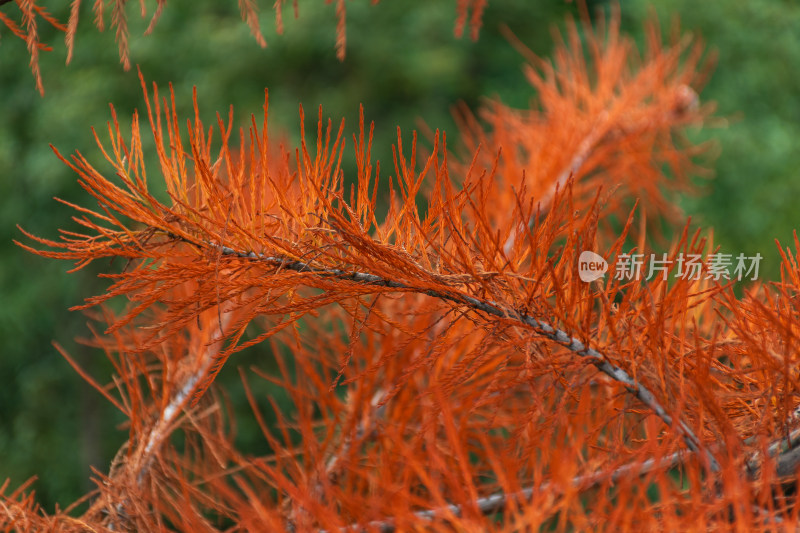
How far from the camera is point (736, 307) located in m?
0.43

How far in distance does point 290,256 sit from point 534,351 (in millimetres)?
139

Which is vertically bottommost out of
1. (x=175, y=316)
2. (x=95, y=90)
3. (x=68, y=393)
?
(x=68, y=393)

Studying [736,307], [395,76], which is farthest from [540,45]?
[736,307]

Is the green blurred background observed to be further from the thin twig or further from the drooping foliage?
the thin twig

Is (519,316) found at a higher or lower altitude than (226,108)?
higher

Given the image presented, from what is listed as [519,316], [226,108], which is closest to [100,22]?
[519,316]

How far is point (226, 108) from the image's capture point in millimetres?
2621

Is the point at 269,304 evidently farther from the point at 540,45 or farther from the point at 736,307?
the point at 540,45

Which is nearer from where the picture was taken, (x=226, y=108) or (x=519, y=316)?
(x=519, y=316)

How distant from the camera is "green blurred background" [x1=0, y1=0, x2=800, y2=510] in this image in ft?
7.08

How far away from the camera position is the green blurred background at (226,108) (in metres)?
2.16
